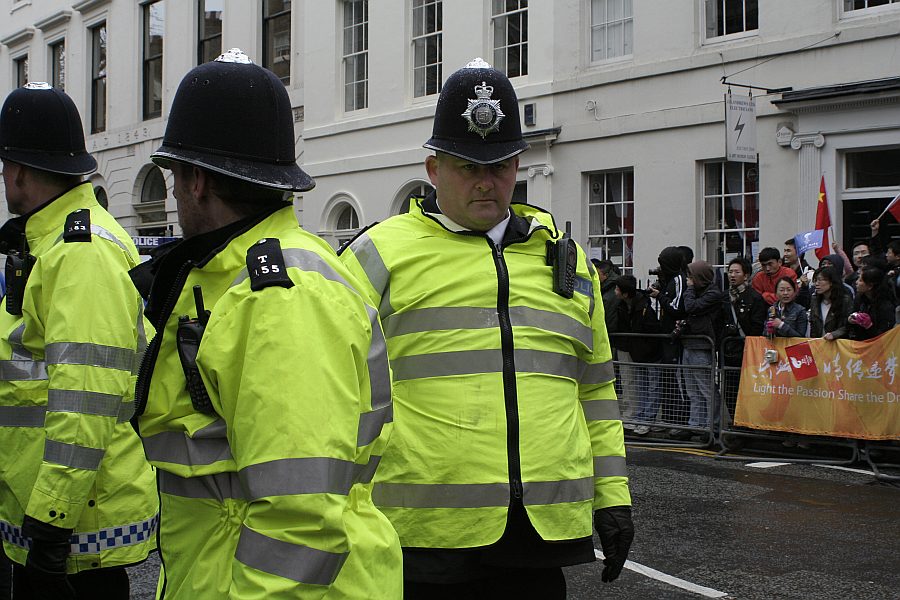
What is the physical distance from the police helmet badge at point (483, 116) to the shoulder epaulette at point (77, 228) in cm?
124

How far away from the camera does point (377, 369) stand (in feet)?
7.17

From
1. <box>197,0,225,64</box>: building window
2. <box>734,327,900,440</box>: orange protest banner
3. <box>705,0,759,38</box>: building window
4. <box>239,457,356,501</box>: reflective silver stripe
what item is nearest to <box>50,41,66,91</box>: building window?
<box>197,0,225,64</box>: building window

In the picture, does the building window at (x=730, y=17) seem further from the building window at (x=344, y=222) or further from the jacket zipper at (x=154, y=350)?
the jacket zipper at (x=154, y=350)

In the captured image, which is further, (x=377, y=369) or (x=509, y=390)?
(x=509, y=390)

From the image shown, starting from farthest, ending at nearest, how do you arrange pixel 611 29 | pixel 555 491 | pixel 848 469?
pixel 611 29 < pixel 848 469 < pixel 555 491

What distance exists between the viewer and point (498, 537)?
9.82 ft

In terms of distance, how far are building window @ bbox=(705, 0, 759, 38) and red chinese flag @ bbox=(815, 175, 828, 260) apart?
9.76 feet

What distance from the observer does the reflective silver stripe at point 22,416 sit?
3.40 m

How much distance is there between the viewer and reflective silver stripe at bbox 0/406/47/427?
3404 mm

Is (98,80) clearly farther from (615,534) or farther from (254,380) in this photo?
(254,380)

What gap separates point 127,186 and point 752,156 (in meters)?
18.8

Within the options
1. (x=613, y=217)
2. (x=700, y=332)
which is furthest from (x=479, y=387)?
(x=613, y=217)

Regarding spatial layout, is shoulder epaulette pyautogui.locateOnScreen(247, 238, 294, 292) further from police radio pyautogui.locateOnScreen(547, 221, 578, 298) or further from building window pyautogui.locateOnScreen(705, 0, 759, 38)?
building window pyautogui.locateOnScreen(705, 0, 759, 38)

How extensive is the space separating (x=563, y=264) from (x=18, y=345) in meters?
1.79
